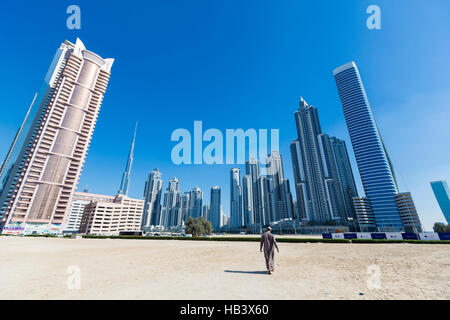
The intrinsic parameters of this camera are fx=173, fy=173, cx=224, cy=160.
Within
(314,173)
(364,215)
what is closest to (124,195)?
(314,173)

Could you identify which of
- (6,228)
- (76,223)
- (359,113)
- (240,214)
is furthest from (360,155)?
(76,223)

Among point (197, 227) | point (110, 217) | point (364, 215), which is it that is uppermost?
point (364, 215)

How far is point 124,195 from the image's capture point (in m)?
130

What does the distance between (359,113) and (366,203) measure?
62.2 meters

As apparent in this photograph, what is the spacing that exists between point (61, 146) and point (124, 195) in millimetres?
60119

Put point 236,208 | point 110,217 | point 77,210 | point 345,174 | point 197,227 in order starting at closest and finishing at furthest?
1. point 197,227
2. point 110,217
3. point 77,210
4. point 345,174
5. point 236,208

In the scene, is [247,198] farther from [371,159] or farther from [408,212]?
[408,212]

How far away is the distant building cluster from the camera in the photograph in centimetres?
7669

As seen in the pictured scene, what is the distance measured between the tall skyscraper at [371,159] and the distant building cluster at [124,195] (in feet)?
1.64

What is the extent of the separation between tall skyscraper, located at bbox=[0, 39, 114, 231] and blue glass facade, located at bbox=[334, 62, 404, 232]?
162m

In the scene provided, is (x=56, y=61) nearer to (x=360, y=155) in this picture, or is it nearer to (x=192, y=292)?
(x=192, y=292)

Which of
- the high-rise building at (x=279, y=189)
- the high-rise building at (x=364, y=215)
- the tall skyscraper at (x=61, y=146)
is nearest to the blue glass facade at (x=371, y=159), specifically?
the high-rise building at (x=364, y=215)

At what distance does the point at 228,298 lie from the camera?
15.7ft

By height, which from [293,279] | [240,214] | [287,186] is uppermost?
[287,186]
